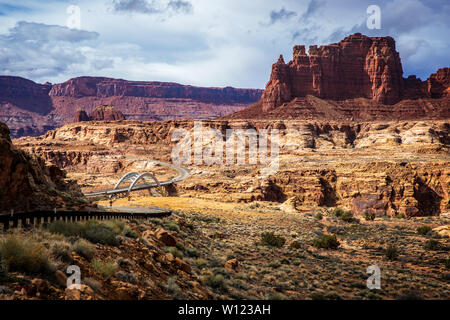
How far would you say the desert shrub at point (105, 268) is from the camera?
791 cm

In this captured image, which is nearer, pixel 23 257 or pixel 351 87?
→ pixel 23 257

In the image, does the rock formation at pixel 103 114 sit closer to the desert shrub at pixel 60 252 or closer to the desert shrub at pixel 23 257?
the desert shrub at pixel 60 252

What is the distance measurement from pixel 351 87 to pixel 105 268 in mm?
144748

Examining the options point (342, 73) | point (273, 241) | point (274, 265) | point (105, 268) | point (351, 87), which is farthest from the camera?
point (342, 73)

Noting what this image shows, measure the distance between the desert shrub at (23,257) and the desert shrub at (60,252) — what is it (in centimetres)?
58

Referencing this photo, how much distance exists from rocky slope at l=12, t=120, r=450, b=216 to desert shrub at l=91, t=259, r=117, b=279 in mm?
44523

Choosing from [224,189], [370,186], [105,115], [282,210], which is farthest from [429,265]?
[105,115]

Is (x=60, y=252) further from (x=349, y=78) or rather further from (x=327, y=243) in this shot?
(x=349, y=78)

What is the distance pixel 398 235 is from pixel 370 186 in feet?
84.7

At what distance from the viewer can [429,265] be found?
18.4m

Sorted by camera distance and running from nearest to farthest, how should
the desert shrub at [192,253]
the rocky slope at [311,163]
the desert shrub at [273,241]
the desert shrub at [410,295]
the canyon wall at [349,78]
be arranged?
the desert shrub at [410,295]
the desert shrub at [192,253]
the desert shrub at [273,241]
the rocky slope at [311,163]
the canyon wall at [349,78]

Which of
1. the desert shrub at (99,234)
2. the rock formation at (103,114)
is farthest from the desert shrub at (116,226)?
the rock formation at (103,114)

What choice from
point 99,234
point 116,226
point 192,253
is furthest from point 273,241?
point 99,234

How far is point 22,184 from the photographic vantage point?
1231 centimetres
